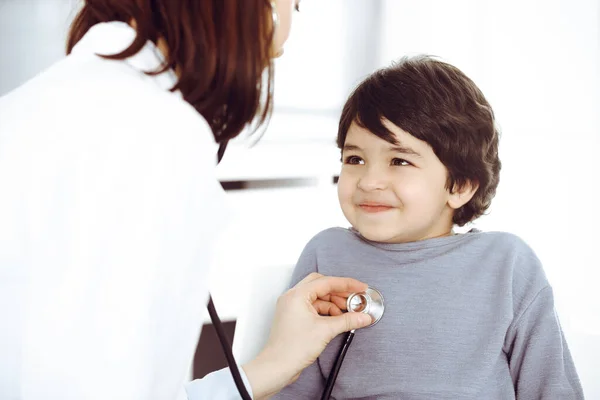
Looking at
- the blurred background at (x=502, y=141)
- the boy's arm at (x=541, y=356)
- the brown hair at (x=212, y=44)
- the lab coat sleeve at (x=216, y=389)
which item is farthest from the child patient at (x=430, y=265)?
the brown hair at (x=212, y=44)

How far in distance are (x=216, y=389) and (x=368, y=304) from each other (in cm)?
31

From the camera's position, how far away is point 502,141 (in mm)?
1616

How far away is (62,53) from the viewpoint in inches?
63.2

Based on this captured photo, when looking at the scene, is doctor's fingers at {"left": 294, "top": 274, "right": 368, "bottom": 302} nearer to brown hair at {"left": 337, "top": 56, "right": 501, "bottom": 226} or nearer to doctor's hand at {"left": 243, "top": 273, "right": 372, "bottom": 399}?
doctor's hand at {"left": 243, "top": 273, "right": 372, "bottom": 399}

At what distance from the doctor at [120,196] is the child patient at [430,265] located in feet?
1.68

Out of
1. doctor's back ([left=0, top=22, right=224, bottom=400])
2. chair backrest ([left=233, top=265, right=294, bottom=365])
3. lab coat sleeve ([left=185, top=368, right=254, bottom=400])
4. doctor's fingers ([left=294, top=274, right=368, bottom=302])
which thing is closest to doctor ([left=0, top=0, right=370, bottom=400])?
doctor's back ([left=0, top=22, right=224, bottom=400])

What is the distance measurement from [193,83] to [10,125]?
173 millimetres

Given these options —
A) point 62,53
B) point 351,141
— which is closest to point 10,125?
point 351,141

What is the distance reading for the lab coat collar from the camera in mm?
660

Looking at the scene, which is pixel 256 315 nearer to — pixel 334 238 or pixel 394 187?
pixel 334 238

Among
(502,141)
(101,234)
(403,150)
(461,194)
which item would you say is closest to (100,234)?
(101,234)

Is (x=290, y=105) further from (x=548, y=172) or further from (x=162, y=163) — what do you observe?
(x=162, y=163)

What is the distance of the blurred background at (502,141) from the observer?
1.41 meters

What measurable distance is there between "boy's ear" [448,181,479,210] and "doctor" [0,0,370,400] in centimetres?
61
